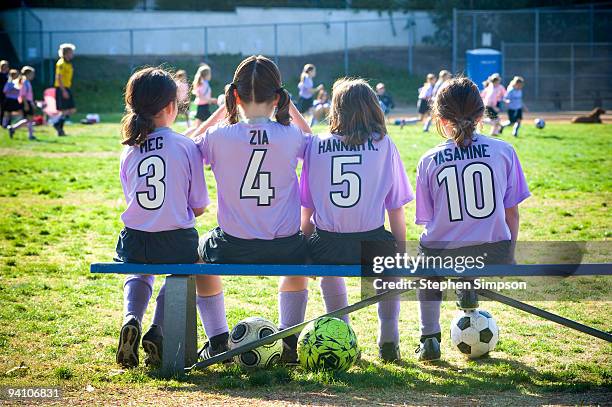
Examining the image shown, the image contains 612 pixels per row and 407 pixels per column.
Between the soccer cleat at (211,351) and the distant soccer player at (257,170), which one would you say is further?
the soccer cleat at (211,351)

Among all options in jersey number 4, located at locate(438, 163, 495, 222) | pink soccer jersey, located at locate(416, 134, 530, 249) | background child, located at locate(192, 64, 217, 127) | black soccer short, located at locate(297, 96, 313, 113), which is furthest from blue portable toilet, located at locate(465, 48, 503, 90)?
jersey number 4, located at locate(438, 163, 495, 222)

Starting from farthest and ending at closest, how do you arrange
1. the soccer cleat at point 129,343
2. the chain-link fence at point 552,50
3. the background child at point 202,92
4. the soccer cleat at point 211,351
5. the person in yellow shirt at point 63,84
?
the chain-link fence at point 552,50
the background child at point 202,92
the person in yellow shirt at point 63,84
the soccer cleat at point 211,351
the soccer cleat at point 129,343

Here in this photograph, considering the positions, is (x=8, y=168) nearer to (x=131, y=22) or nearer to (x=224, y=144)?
(x=224, y=144)

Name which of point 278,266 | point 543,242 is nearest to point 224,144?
point 278,266

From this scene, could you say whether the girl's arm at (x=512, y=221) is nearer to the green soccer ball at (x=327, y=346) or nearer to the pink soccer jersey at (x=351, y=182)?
the pink soccer jersey at (x=351, y=182)

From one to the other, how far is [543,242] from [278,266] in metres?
5.09

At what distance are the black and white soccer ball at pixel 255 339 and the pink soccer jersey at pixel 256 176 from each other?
56 cm

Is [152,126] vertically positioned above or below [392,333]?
above

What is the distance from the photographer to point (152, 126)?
5.36 meters

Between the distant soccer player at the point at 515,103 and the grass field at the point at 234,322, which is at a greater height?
the distant soccer player at the point at 515,103

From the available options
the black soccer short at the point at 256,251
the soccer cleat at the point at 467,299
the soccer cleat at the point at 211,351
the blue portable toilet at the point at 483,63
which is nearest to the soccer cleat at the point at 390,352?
the soccer cleat at the point at 467,299

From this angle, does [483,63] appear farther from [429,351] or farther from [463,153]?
[429,351]

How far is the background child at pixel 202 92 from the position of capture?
892 inches

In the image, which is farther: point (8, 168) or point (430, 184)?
point (8, 168)
